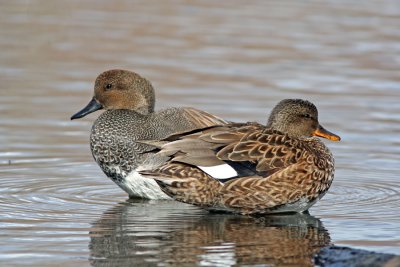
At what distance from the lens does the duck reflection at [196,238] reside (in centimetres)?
652

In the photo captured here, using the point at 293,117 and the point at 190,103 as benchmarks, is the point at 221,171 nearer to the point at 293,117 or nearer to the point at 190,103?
the point at 293,117

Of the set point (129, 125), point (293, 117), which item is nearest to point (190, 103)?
point (129, 125)

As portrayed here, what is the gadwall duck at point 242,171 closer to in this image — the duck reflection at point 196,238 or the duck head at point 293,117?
the duck reflection at point 196,238

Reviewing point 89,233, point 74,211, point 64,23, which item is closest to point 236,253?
point 89,233

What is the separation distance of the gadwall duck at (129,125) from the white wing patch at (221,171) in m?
0.63

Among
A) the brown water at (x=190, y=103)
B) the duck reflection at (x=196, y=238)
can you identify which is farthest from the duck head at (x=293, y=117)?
the duck reflection at (x=196, y=238)

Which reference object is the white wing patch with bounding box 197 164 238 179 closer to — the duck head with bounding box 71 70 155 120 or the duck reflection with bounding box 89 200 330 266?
the duck reflection with bounding box 89 200 330 266

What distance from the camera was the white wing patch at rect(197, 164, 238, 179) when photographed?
7508 millimetres

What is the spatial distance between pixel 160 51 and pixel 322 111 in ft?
11.2

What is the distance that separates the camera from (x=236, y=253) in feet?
21.8

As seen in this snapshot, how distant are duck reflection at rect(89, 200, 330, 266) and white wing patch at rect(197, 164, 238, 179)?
32cm

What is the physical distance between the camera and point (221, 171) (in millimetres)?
7531

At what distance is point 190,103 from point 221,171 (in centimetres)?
394

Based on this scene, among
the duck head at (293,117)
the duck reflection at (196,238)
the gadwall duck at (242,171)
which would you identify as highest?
the duck head at (293,117)
